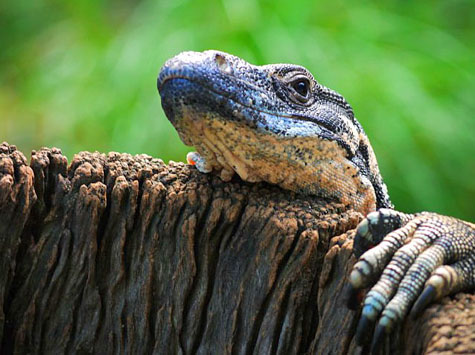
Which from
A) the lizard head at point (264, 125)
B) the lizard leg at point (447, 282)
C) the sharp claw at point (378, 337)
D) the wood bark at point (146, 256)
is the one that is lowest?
the sharp claw at point (378, 337)

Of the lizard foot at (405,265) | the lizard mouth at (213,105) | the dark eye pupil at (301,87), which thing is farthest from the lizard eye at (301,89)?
the lizard foot at (405,265)

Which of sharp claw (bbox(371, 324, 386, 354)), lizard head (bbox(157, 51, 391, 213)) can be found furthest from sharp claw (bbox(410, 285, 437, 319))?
lizard head (bbox(157, 51, 391, 213))

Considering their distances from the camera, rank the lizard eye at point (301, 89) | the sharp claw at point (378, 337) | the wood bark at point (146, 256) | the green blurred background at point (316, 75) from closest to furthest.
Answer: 1. the sharp claw at point (378, 337)
2. the wood bark at point (146, 256)
3. the lizard eye at point (301, 89)
4. the green blurred background at point (316, 75)

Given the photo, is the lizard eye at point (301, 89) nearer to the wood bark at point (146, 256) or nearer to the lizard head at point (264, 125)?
the lizard head at point (264, 125)

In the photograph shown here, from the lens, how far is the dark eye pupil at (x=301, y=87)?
3.34 meters

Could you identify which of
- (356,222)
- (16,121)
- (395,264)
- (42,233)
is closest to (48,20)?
(16,121)

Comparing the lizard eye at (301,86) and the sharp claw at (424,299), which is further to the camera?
the lizard eye at (301,86)

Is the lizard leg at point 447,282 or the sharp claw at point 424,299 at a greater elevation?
the lizard leg at point 447,282

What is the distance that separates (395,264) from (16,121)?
5935mm

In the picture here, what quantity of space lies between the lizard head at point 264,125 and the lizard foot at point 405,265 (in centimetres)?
67

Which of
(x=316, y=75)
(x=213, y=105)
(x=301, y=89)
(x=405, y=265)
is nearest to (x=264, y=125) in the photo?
(x=213, y=105)

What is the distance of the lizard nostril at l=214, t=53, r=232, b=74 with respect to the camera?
3025 millimetres

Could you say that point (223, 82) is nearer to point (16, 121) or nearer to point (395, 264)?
point (395, 264)

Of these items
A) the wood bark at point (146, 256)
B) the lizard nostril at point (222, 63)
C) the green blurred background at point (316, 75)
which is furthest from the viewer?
the green blurred background at point (316, 75)
